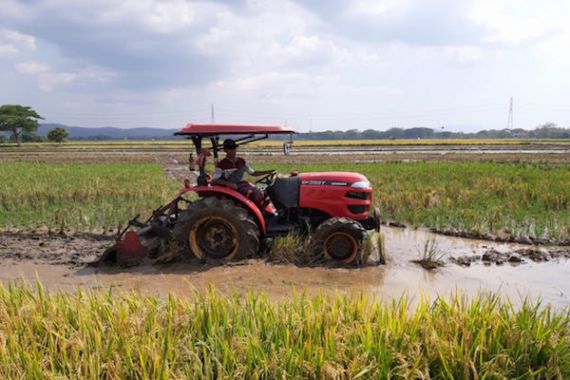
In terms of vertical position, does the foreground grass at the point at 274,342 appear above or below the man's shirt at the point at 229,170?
below

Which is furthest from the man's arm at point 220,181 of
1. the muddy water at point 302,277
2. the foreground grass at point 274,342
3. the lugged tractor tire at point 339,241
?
the foreground grass at point 274,342

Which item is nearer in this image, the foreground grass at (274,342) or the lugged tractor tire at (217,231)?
the foreground grass at (274,342)

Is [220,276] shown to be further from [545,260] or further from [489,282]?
[545,260]

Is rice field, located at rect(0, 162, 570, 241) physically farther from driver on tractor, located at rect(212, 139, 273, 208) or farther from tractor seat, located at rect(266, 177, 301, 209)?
tractor seat, located at rect(266, 177, 301, 209)

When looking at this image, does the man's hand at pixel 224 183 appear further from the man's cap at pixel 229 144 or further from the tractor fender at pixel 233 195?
the man's cap at pixel 229 144

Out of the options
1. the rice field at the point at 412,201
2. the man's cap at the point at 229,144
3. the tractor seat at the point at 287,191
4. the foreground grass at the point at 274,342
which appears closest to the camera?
the foreground grass at the point at 274,342

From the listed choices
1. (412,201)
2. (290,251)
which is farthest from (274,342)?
(412,201)

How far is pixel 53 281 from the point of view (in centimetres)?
525

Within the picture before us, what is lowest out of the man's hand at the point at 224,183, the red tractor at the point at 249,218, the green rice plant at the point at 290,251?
the green rice plant at the point at 290,251

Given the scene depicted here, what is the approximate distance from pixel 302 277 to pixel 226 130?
2135mm

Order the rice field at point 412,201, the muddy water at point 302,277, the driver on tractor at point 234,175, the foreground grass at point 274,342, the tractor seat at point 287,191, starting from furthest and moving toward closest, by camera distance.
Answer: the rice field at point 412,201 < the tractor seat at point 287,191 < the driver on tractor at point 234,175 < the muddy water at point 302,277 < the foreground grass at point 274,342

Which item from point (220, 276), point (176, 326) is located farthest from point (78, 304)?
point (220, 276)

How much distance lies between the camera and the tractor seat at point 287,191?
19.8ft

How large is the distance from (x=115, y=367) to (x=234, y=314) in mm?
885
